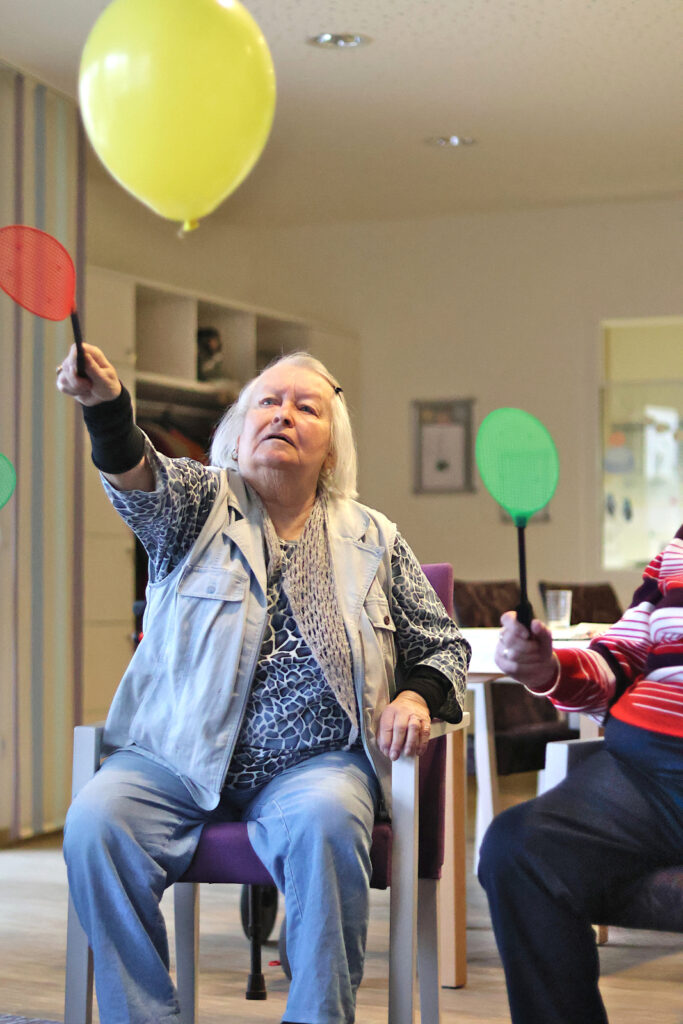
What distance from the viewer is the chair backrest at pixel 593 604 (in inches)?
→ 184

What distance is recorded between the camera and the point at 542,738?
11.9ft

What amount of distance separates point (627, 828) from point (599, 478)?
4.93 meters

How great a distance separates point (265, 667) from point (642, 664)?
61 cm

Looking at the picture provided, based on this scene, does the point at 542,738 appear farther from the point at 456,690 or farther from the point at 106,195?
the point at 106,195

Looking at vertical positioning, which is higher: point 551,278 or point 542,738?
point 551,278

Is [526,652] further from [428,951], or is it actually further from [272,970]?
[272,970]

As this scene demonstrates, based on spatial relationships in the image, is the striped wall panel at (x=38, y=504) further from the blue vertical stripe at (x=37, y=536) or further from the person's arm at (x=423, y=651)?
the person's arm at (x=423, y=651)

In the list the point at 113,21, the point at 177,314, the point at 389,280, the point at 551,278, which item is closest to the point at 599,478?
the point at 551,278

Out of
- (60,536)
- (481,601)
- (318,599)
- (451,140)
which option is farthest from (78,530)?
(318,599)

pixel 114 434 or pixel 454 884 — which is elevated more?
pixel 114 434

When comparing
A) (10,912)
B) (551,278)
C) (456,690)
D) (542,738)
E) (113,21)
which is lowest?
(10,912)

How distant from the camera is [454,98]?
484 cm

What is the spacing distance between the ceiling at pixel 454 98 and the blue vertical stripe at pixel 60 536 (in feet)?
1.35

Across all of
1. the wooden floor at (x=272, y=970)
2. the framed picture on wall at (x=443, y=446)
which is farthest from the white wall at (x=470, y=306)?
the wooden floor at (x=272, y=970)
